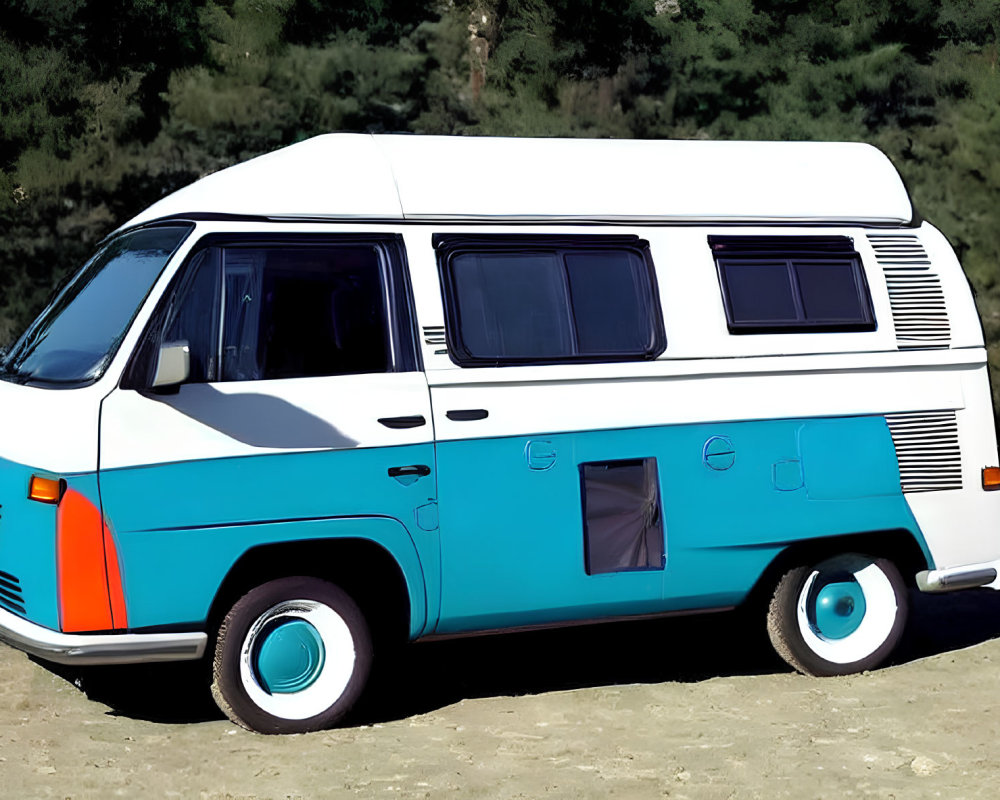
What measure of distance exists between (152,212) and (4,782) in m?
2.65

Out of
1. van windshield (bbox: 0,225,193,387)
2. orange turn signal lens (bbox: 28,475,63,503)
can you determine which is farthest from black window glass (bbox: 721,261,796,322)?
orange turn signal lens (bbox: 28,475,63,503)

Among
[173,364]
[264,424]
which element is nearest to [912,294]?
[264,424]

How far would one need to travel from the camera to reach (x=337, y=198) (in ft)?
22.1

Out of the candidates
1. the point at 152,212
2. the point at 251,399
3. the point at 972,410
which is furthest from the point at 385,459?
the point at 972,410

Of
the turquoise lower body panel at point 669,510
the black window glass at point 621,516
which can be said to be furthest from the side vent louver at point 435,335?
the black window glass at point 621,516

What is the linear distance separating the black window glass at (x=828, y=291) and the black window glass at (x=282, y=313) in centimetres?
226

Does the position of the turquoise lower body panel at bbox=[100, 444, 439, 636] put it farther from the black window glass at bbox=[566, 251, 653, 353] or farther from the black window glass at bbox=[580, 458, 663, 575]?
the black window glass at bbox=[566, 251, 653, 353]

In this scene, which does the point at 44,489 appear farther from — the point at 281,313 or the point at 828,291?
the point at 828,291

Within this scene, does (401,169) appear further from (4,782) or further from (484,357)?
(4,782)

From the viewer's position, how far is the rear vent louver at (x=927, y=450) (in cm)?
770

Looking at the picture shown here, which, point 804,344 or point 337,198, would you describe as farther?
point 804,344

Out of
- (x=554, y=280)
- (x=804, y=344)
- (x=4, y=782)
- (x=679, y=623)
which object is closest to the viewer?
(x=4, y=782)

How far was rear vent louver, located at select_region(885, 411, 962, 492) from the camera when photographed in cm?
770

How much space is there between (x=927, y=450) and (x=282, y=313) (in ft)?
11.3
